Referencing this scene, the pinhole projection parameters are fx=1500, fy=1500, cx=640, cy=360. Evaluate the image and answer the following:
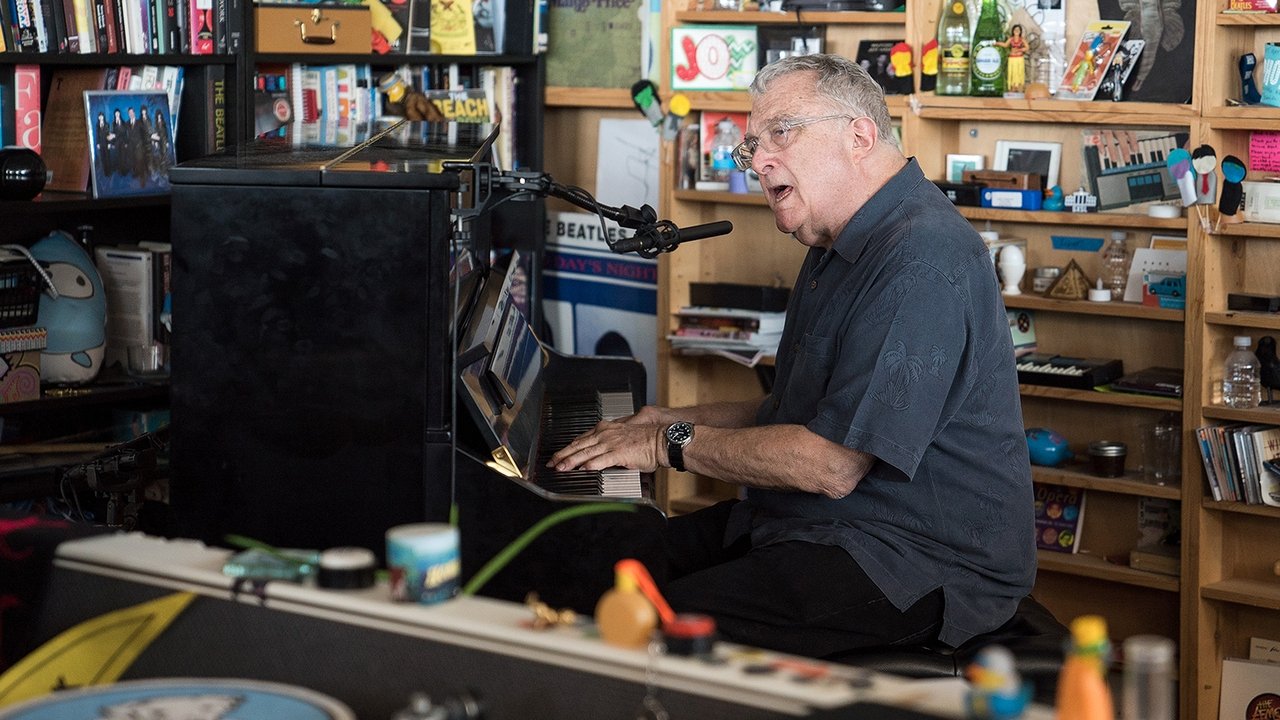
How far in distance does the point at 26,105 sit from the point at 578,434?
1.48 m

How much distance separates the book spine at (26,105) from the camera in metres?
3.14

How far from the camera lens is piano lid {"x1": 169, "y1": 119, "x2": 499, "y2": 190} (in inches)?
78.0

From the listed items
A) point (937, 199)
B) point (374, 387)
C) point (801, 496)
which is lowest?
point (801, 496)

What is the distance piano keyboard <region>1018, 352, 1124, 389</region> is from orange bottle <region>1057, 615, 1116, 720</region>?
8.41ft

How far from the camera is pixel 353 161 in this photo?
7.02 feet

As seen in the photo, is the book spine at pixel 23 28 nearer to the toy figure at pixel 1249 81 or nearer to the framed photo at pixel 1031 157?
the framed photo at pixel 1031 157

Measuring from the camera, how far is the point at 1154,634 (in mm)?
3621

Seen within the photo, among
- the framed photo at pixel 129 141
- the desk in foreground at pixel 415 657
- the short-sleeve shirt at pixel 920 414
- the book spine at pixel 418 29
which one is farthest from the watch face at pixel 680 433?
the book spine at pixel 418 29

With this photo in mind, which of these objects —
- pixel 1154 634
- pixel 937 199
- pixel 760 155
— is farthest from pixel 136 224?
pixel 1154 634

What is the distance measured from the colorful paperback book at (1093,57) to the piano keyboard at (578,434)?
4.40 feet

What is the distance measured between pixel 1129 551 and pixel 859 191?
170 cm

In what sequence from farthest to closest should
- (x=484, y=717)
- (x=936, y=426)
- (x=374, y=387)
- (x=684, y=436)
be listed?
(x=684, y=436)
(x=936, y=426)
(x=374, y=387)
(x=484, y=717)

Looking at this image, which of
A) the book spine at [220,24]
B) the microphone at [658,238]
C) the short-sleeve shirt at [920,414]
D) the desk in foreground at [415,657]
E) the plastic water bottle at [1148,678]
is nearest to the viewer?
the plastic water bottle at [1148,678]

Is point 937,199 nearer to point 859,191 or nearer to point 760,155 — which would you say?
point 859,191
